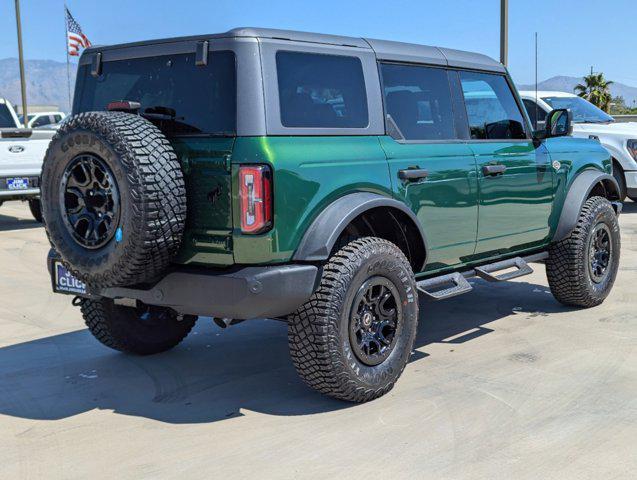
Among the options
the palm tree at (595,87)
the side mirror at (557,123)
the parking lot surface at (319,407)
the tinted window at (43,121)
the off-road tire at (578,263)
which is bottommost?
the parking lot surface at (319,407)

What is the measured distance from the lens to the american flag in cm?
2573

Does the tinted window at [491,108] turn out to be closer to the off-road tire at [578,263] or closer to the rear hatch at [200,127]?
the off-road tire at [578,263]

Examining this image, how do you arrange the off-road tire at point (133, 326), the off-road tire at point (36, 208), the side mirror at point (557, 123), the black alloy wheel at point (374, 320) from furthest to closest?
the off-road tire at point (36, 208), the side mirror at point (557, 123), the off-road tire at point (133, 326), the black alloy wheel at point (374, 320)

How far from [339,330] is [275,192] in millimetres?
795

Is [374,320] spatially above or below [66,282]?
below

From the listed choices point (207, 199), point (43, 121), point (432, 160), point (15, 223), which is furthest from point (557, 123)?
point (43, 121)

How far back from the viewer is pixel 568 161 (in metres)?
6.27

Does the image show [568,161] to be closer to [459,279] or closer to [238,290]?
[459,279]

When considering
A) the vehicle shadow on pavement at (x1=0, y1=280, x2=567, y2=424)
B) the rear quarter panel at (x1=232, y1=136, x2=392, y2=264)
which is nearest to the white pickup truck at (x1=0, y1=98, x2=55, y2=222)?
the vehicle shadow on pavement at (x1=0, y1=280, x2=567, y2=424)

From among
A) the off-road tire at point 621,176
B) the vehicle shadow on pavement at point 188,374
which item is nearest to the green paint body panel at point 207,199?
the vehicle shadow on pavement at point 188,374

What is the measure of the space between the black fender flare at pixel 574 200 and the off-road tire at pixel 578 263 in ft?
0.28

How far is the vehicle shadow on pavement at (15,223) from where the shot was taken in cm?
1236

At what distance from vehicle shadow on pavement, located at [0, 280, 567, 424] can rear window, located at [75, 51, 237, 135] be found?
4.82 feet

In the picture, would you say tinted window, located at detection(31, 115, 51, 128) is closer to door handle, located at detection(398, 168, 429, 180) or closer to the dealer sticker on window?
the dealer sticker on window
